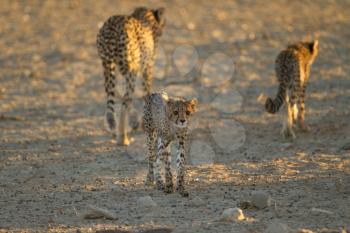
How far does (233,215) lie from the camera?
748 centimetres

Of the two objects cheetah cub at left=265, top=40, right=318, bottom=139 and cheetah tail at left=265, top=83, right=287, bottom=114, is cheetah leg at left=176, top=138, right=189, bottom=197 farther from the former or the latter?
cheetah cub at left=265, top=40, right=318, bottom=139

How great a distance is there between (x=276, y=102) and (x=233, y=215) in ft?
12.7

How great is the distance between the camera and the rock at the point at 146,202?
8166 millimetres

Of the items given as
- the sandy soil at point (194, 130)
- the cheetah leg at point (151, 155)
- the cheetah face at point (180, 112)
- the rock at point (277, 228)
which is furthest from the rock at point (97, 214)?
the rock at point (277, 228)

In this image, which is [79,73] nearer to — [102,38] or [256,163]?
[102,38]

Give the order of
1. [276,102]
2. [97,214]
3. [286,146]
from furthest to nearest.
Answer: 1. [286,146]
2. [276,102]
3. [97,214]

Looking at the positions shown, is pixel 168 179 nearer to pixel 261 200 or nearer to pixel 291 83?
pixel 261 200

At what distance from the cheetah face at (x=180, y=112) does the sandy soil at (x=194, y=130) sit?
92 cm

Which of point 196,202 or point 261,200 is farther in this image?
point 196,202

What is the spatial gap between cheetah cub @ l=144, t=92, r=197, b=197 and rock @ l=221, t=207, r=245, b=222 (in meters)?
1.07

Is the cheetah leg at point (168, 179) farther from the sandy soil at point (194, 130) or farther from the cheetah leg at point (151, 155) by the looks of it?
the cheetah leg at point (151, 155)

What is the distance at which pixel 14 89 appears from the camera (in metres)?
15.4

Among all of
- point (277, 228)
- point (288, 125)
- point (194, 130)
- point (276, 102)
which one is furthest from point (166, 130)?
point (194, 130)

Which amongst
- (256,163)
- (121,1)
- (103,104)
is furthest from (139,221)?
(121,1)
